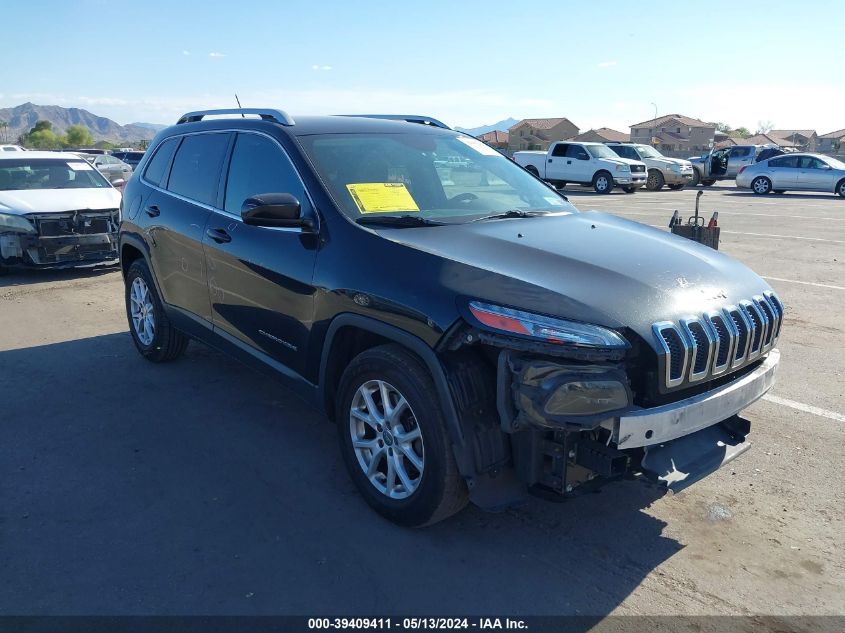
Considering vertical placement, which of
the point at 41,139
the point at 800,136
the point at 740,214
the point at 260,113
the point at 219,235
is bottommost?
the point at 740,214

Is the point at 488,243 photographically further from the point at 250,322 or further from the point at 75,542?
the point at 75,542

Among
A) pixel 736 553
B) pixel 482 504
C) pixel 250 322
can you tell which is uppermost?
pixel 250 322

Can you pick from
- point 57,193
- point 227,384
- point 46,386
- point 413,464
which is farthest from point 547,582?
point 57,193

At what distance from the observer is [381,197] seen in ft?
12.5

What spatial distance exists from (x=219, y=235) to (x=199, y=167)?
0.76 meters

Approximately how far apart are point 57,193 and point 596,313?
9275 millimetres

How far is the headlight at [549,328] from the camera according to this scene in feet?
8.89

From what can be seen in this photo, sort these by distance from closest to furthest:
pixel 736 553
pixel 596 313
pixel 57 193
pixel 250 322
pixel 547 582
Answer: pixel 596 313 < pixel 547 582 < pixel 736 553 < pixel 250 322 < pixel 57 193

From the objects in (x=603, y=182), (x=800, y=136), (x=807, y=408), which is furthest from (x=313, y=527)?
(x=800, y=136)

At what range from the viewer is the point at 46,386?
528 centimetres

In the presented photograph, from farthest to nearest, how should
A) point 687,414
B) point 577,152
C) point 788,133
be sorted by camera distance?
point 788,133 < point 577,152 < point 687,414

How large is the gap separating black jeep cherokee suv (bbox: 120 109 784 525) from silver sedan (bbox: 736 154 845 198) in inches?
939

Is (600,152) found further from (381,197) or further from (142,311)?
(381,197)

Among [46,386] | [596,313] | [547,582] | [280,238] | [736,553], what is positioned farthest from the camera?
[46,386]
